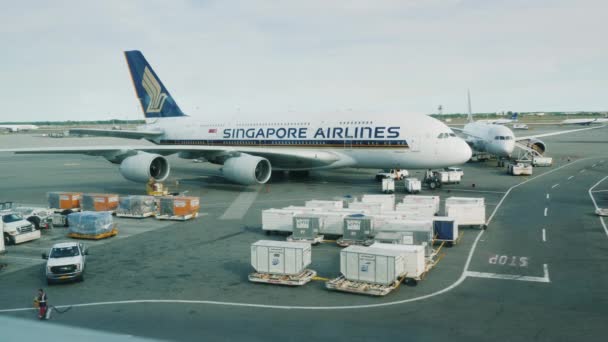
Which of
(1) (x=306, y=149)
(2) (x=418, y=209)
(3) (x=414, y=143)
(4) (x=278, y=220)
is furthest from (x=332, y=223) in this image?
(1) (x=306, y=149)

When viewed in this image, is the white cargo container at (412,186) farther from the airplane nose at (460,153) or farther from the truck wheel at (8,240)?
the truck wheel at (8,240)

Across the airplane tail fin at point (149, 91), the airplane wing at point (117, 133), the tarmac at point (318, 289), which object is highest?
the airplane tail fin at point (149, 91)

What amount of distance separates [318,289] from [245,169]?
854 inches

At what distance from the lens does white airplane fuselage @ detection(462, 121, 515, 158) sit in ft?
181

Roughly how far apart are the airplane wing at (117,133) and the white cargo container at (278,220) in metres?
24.9

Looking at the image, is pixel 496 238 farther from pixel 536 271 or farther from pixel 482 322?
pixel 482 322

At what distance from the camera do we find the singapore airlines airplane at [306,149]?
3738 centimetres

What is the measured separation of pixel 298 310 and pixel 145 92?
144 feet

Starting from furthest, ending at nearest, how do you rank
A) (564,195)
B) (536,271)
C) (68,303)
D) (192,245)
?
(564,195) < (192,245) < (536,271) < (68,303)

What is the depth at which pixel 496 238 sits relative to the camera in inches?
941

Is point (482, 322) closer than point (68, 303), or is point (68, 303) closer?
point (482, 322)

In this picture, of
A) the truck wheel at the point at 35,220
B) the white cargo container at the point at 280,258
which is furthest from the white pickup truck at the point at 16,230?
the white cargo container at the point at 280,258

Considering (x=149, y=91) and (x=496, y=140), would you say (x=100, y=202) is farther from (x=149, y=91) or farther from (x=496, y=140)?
(x=496, y=140)

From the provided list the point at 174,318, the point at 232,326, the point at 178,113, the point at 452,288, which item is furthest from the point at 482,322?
the point at 178,113
